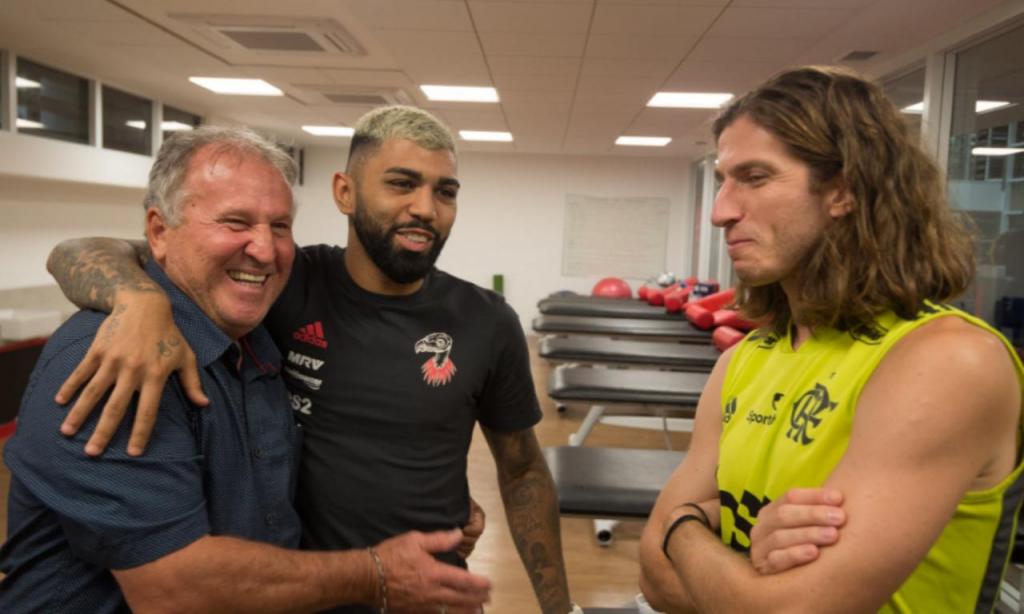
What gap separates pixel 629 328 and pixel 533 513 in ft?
15.5

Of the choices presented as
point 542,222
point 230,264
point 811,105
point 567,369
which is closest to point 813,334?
point 811,105

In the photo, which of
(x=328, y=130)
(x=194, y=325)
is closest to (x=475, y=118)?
(x=328, y=130)

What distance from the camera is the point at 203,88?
6.70 m

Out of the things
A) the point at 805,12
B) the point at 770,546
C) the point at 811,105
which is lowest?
the point at 770,546

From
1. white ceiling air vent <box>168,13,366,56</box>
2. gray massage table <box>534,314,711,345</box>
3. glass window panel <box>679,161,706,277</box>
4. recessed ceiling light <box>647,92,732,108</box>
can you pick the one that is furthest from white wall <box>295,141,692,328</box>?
white ceiling air vent <box>168,13,366,56</box>

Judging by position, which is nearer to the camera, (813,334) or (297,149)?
(813,334)

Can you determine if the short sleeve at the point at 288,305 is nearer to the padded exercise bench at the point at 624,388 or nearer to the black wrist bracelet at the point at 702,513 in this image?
the black wrist bracelet at the point at 702,513

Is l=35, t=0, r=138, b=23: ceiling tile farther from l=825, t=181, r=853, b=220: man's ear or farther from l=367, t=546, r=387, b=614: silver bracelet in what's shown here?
l=825, t=181, r=853, b=220: man's ear

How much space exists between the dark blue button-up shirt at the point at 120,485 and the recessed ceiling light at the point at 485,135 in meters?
7.81

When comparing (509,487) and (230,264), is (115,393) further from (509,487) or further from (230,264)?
(509,487)

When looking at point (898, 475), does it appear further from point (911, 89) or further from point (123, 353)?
point (911, 89)

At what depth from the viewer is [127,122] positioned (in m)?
7.28

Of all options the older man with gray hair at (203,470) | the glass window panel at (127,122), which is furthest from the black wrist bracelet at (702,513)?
the glass window panel at (127,122)

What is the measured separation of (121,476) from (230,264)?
409 mm
